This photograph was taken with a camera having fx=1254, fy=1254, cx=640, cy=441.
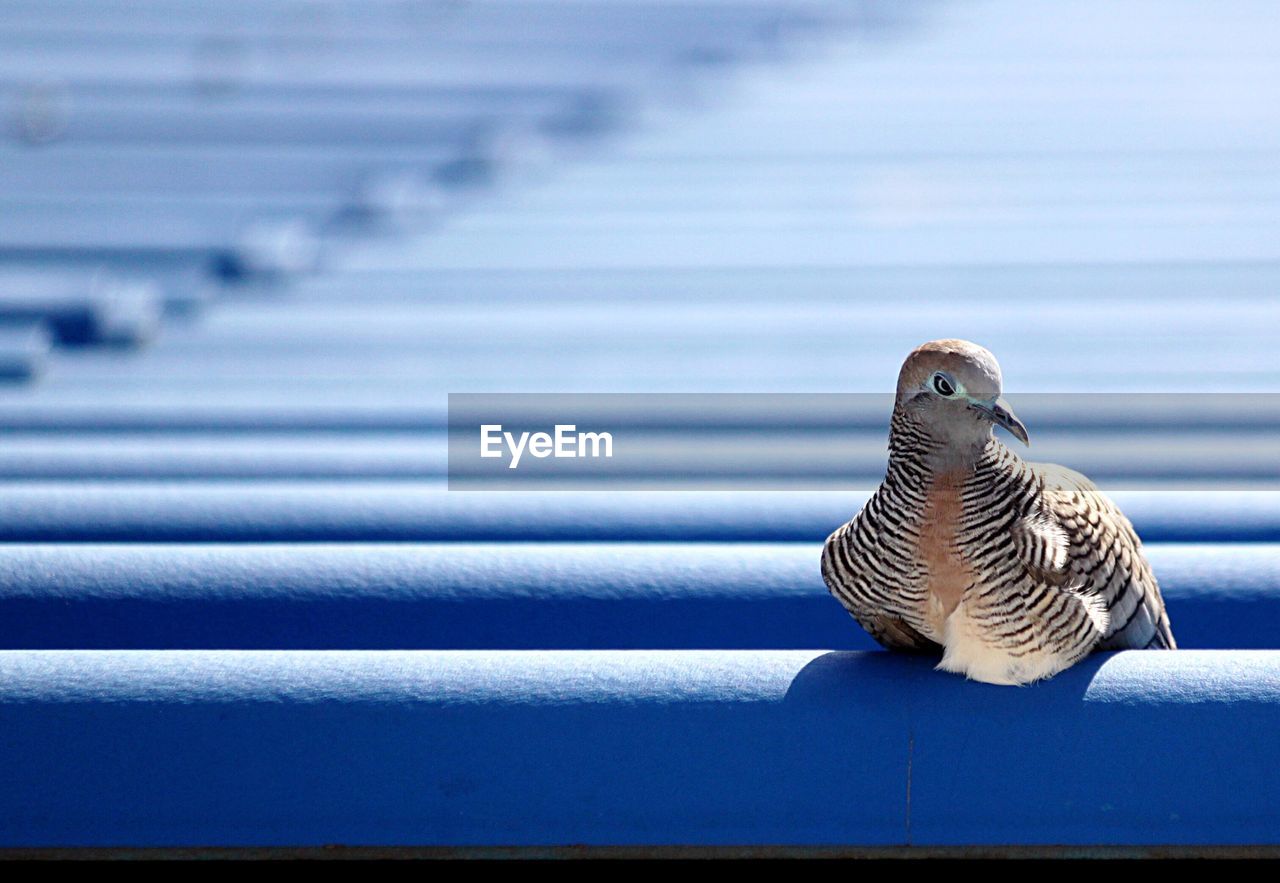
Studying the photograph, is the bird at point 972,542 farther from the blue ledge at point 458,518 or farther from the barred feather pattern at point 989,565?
the blue ledge at point 458,518

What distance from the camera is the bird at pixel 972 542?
0.93m

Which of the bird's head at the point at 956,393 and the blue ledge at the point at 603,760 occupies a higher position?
the bird's head at the point at 956,393

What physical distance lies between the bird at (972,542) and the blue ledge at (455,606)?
1.40ft

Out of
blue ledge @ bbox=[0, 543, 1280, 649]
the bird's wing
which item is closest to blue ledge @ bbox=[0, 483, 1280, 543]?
blue ledge @ bbox=[0, 543, 1280, 649]

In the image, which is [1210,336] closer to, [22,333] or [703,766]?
[703,766]

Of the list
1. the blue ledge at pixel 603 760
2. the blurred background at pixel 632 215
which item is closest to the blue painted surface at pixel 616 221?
the blurred background at pixel 632 215

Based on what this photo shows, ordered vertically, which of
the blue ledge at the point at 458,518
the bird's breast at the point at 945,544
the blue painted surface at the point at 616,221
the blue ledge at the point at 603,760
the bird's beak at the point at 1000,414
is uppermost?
the blue painted surface at the point at 616,221

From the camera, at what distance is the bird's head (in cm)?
91

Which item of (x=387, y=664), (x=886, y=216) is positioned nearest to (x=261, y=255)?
(x=886, y=216)

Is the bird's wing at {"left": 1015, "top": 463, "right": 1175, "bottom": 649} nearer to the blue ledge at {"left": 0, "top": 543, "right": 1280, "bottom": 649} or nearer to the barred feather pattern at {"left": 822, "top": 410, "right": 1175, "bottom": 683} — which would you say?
the barred feather pattern at {"left": 822, "top": 410, "right": 1175, "bottom": 683}

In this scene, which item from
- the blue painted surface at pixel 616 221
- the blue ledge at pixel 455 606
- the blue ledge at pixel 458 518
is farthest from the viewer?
the blue painted surface at pixel 616 221

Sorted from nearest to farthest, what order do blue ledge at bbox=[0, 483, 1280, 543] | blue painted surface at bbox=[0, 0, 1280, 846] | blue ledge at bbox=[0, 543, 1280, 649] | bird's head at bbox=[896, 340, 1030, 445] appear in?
bird's head at bbox=[896, 340, 1030, 445] < blue ledge at bbox=[0, 543, 1280, 649] < blue ledge at bbox=[0, 483, 1280, 543] < blue painted surface at bbox=[0, 0, 1280, 846]

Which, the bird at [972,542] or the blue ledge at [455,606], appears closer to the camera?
the bird at [972,542]

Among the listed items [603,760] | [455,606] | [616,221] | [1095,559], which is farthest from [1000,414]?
[616,221]
